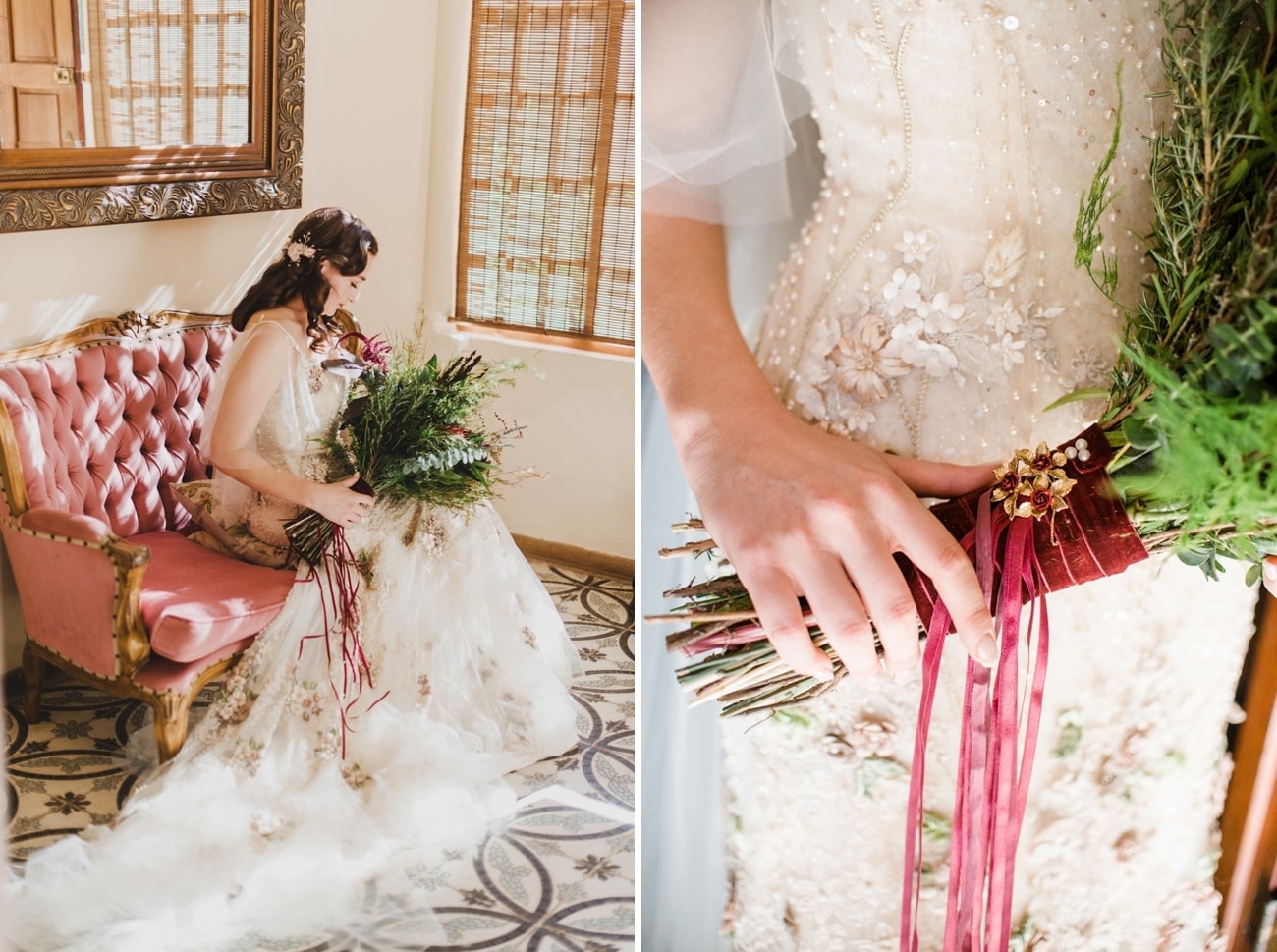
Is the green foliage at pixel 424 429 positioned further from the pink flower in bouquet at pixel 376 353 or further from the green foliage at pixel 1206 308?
the green foliage at pixel 1206 308

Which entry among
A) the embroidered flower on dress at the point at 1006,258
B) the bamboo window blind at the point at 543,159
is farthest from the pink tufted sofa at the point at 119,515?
the embroidered flower on dress at the point at 1006,258

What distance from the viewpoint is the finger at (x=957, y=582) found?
756 millimetres

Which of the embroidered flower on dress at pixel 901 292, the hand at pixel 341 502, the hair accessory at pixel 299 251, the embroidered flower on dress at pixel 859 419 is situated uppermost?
the embroidered flower on dress at pixel 901 292

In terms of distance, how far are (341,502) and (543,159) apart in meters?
0.35

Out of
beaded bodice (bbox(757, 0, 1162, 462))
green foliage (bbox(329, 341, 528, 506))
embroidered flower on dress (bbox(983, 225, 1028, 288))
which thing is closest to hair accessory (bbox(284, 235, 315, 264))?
green foliage (bbox(329, 341, 528, 506))

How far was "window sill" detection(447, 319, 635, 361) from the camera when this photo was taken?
873 mm

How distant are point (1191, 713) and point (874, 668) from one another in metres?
0.34

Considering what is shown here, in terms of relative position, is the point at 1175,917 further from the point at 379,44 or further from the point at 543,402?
the point at 379,44

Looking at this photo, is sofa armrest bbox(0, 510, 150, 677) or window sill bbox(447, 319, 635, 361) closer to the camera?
sofa armrest bbox(0, 510, 150, 677)

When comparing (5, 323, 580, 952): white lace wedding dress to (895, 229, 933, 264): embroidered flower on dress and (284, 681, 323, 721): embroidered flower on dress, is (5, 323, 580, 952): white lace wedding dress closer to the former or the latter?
→ (284, 681, 323, 721): embroidered flower on dress

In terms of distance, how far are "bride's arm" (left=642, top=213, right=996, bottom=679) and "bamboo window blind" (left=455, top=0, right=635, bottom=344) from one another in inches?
4.9

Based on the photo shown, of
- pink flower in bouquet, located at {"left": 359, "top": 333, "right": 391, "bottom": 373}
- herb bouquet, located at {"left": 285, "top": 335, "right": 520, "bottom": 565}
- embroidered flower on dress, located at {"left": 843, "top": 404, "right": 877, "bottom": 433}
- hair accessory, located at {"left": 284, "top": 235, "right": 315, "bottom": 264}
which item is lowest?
herb bouquet, located at {"left": 285, "top": 335, "right": 520, "bottom": 565}

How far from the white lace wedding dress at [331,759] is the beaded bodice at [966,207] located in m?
0.37

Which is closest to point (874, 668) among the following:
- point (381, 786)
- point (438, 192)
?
point (381, 786)
